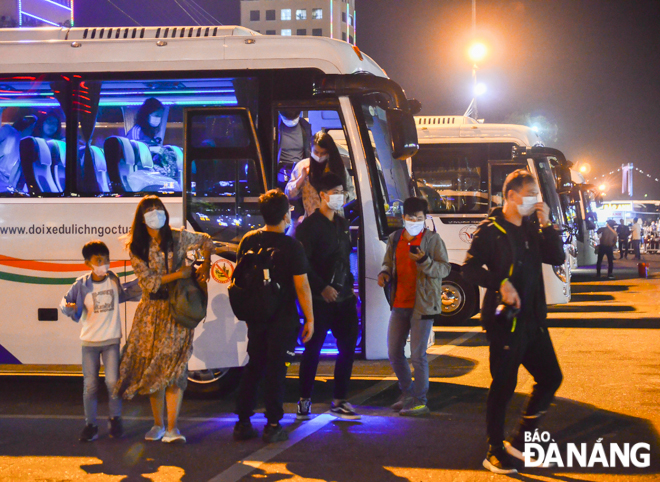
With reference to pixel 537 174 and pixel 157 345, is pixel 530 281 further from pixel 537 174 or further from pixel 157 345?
pixel 537 174

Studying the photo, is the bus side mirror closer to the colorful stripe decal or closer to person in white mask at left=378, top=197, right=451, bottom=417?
person in white mask at left=378, top=197, right=451, bottom=417

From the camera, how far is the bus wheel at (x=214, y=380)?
6.75 meters

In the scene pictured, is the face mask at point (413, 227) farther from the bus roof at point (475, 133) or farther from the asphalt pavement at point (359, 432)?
the bus roof at point (475, 133)

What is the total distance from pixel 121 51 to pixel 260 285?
Result: 2.95 m

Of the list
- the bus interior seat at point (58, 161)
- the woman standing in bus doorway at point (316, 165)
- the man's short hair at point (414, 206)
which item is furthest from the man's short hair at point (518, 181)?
the bus interior seat at point (58, 161)

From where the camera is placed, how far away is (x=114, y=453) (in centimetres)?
522

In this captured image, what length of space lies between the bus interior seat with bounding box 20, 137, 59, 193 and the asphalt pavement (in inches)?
80.9

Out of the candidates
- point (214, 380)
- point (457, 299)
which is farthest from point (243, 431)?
point (457, 299)

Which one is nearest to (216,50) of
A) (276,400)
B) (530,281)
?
(276,400)

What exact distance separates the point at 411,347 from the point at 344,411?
30.8 inches

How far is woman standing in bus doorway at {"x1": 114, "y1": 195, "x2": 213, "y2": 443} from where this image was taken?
5312 millimetres

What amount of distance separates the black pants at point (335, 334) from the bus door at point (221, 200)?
0.68 meters

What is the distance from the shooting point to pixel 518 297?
4.47 metres

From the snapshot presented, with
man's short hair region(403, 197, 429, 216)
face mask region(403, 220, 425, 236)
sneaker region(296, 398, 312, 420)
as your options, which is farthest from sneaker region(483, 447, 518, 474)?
man's short hair region(403, 197, 429, 216)
